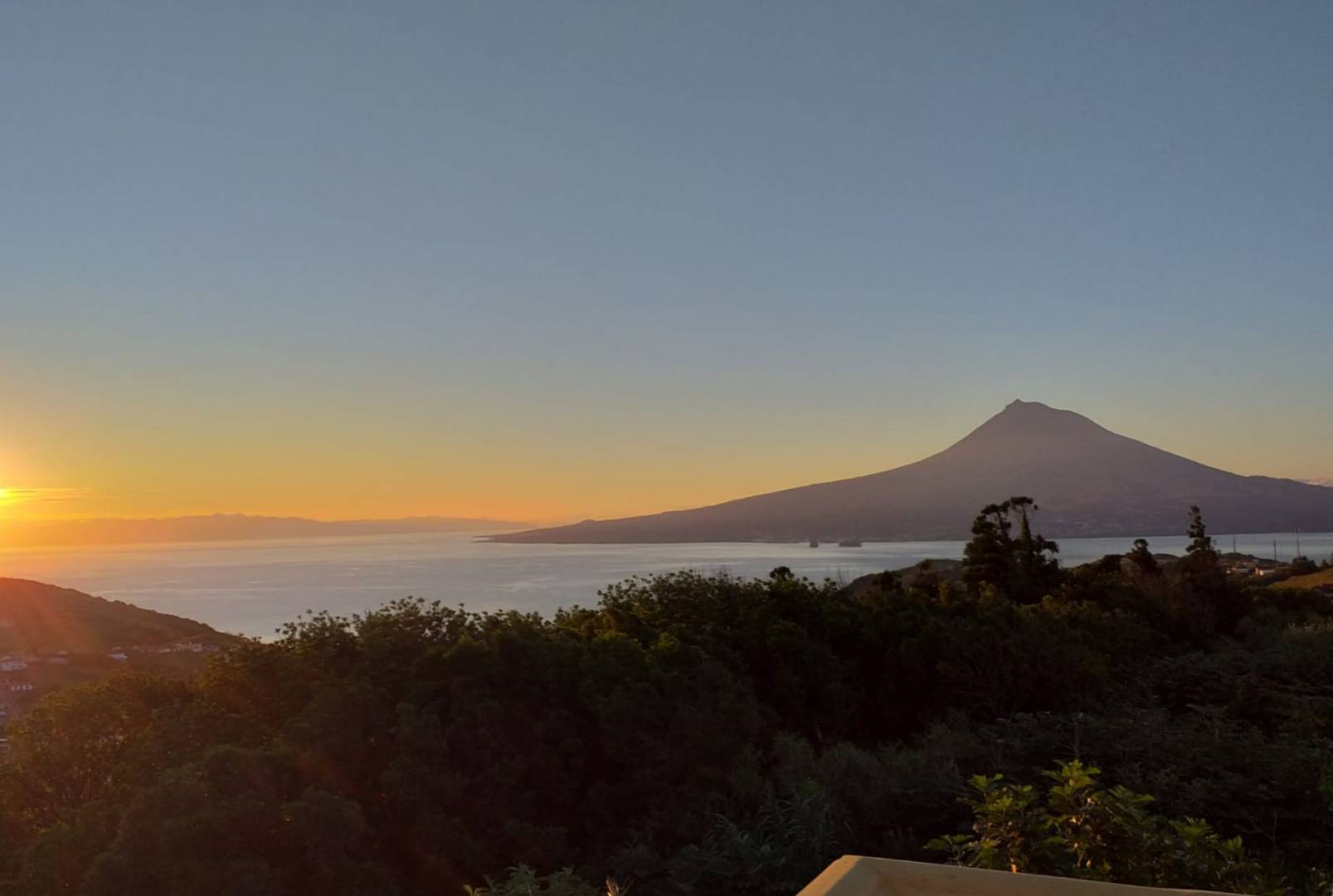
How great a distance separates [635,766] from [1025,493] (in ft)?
351

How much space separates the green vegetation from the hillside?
1313cm

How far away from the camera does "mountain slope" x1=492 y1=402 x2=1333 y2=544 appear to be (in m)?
99.8

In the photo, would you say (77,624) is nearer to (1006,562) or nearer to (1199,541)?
(1006,562)

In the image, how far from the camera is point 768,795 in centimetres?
701

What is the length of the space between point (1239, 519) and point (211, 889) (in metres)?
117

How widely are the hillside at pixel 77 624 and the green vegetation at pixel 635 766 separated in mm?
13132

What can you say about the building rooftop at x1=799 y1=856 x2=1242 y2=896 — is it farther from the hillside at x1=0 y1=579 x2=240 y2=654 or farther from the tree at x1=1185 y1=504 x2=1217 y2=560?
the tree at x1=1185 y1=504 x2=1217 y2=560

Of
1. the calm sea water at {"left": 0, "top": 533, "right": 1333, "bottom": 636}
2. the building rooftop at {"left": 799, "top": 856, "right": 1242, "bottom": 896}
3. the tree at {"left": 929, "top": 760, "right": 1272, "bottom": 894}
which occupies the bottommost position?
the calm sea water at {"left": 0, "top": 533, "right": 1333, "bottom": 636}

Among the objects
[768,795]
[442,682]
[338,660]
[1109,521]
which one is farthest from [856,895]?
[1109,521]

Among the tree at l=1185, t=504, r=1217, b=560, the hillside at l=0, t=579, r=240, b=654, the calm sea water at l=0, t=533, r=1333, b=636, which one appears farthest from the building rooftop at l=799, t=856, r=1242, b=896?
the tree at l=1185, t=504, r=1217, b=560

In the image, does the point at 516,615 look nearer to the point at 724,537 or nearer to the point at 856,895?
the point at 856,895

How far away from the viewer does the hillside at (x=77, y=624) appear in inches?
829

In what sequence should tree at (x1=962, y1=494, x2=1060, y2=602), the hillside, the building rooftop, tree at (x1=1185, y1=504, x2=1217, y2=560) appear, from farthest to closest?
tree at (x1=1185, y1=504, x2=1217, y2=560), the hillside, tree at (x1=962, y1=494, x2=1060, y2=602), the building rooftop

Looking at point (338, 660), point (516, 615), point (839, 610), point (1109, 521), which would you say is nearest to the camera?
point (338, 660)
